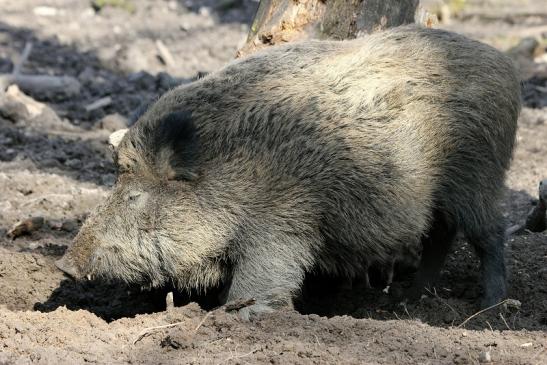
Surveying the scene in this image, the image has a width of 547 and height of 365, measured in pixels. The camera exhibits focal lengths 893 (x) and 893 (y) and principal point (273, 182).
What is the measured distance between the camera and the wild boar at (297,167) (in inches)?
195

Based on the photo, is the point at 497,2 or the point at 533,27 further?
the point at 497,2

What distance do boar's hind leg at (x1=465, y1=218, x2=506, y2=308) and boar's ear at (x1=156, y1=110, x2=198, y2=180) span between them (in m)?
1.76

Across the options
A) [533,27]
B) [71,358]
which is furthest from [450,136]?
[533,27]

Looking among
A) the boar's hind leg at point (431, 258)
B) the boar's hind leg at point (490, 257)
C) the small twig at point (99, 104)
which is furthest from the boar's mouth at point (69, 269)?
the small twig at point (99, 104)

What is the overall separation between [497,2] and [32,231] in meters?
12.0

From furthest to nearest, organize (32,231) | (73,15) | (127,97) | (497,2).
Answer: (497,2), (73,15), (127,97), (32,231)

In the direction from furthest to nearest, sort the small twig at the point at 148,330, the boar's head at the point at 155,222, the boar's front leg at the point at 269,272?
the boar's head at the point at 155,222, the boar's front leg at the point at 269,272, the small twig at the point at 148,330

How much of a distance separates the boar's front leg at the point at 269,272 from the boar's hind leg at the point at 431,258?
114 cm

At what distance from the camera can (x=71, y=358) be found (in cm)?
380

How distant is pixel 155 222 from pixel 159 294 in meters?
0.90

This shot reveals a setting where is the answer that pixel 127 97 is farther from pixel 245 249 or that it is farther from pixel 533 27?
pixel 533 27

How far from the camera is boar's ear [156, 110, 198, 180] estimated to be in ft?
16.3

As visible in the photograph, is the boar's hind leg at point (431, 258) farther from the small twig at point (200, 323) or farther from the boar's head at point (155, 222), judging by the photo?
the small twig at point (200, 323)

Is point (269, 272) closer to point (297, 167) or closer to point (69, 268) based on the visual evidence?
point (297, 167)
